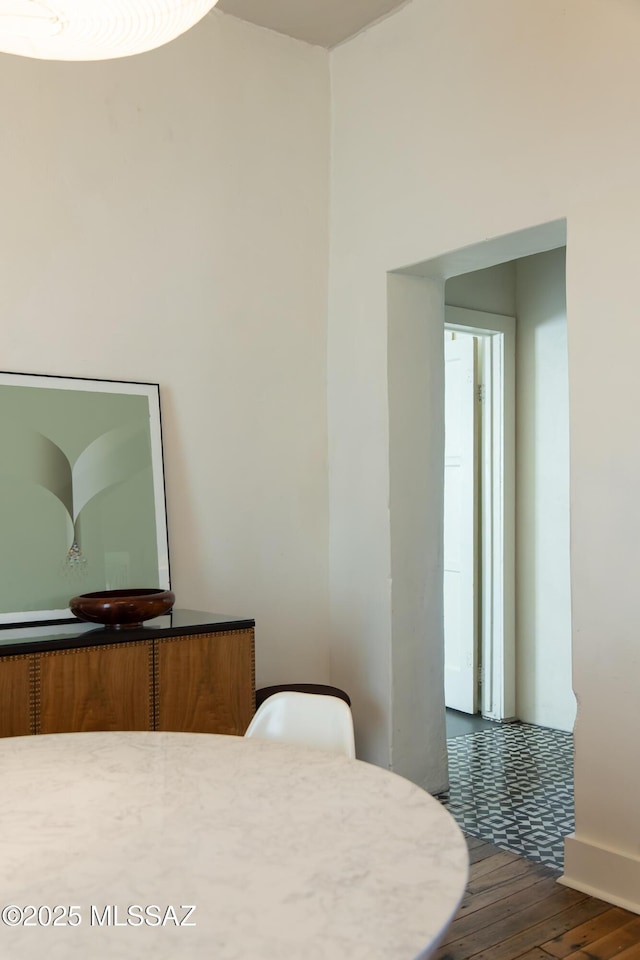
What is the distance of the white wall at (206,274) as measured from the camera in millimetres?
3555

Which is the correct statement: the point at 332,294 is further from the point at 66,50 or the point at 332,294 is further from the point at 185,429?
the point at 66,50

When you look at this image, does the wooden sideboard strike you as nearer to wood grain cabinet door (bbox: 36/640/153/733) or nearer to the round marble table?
wood grain cabinet door (bbox: 36/640/153/733)

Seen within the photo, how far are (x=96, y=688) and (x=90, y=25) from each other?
6.97 ft

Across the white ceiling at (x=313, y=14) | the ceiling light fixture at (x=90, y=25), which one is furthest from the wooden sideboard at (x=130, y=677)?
the white ceiling at (x=313, y=14)

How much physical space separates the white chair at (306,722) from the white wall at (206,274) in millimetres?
1570

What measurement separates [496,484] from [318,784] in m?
3.82

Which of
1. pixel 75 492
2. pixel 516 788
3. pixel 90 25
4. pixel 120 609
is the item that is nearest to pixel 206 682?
pixel 120 609

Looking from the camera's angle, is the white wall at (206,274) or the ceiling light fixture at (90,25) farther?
the white wall at (206,274)

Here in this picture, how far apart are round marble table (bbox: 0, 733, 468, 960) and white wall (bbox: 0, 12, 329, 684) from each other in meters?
2.06

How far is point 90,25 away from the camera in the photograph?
168cm

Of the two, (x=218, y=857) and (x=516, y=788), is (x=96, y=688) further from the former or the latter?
(x=516, y=788)

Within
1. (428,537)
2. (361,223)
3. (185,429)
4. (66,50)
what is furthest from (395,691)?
(66,50)

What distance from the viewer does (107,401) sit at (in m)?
3.67

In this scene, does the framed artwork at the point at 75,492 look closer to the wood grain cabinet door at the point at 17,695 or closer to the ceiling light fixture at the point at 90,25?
the wood grain cabinet door at the point at 17,695
